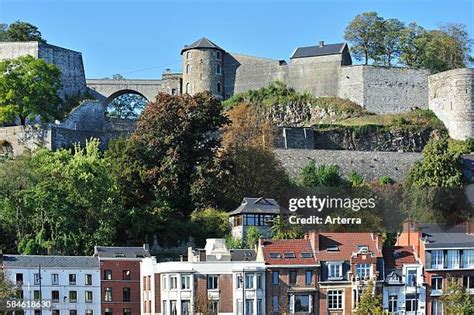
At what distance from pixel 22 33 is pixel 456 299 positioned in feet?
131

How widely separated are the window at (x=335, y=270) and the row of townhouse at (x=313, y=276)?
35 mm

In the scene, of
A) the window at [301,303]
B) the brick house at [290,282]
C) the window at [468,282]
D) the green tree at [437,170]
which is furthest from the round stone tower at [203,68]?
the window at [468,282]

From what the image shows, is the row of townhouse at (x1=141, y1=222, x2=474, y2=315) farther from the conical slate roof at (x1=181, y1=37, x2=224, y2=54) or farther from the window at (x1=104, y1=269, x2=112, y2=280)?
the conical slate roof at (x1=181, y1=37, x2=224, y2=54)

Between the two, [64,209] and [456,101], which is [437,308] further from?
[456,101]

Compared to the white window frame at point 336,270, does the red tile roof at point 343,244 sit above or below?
above

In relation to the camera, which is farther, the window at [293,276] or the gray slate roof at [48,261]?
the gray slate roof at [48,261]

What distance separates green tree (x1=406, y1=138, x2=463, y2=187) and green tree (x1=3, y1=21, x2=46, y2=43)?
1066 inches

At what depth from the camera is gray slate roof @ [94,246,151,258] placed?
152 feet

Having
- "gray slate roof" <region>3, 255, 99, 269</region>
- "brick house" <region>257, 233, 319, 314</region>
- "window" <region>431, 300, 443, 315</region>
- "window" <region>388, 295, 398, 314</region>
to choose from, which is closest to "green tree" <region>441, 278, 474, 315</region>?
"window" <region>431, 300, 443, 315</region>

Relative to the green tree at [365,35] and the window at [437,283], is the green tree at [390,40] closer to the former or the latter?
the green tree at [365,35]

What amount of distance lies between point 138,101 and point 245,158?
106 feet

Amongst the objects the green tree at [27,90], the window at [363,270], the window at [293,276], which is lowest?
the window at [293,276]

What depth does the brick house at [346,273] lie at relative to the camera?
146 feet

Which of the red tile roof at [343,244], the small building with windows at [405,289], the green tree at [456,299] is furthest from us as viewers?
the red tile roof at [343,244]
